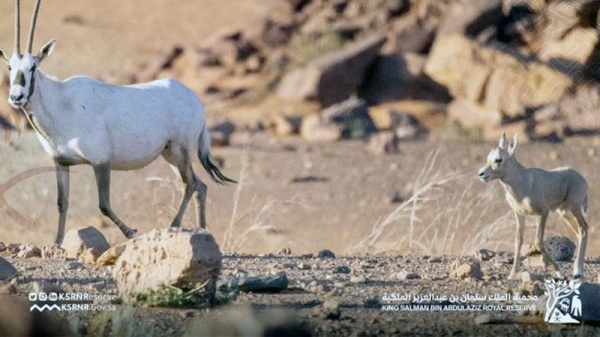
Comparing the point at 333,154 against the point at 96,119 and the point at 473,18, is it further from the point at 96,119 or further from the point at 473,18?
the point at 96,119

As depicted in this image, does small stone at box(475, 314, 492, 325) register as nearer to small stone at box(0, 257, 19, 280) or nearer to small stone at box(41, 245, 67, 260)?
small stone at box(0, 257, 19, 280)

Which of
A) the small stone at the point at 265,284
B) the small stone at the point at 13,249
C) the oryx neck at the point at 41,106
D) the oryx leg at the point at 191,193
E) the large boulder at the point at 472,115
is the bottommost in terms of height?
the small stone at the point at 265,284

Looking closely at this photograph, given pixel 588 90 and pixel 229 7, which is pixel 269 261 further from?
pixel 229 7

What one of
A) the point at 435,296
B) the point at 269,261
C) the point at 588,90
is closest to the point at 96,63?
the point at 588,90

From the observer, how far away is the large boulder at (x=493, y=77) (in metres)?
19.9

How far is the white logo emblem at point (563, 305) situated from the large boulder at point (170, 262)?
189 centimetres

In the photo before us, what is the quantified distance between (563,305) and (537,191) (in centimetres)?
117

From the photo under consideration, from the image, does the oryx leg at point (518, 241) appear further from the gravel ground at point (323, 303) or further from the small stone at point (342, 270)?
the small stone at point (342, 270)

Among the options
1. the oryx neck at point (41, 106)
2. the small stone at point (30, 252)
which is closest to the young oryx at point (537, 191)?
the oryx neck at point (41, 106)

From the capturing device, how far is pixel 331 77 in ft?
68.8

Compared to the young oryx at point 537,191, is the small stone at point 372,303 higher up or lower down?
lower down

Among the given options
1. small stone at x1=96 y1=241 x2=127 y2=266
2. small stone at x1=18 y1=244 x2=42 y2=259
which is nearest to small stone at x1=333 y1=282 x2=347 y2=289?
small stone at x1=96 y1=241 x2=127 y2=266

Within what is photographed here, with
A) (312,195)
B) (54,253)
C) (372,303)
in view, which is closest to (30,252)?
(54,253)

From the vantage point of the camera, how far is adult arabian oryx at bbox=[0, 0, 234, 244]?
376 inches
